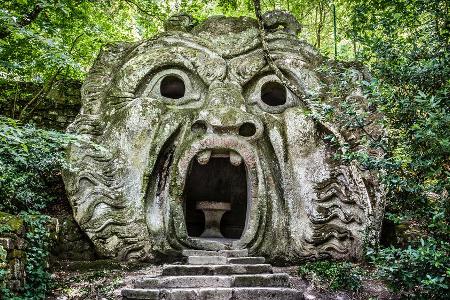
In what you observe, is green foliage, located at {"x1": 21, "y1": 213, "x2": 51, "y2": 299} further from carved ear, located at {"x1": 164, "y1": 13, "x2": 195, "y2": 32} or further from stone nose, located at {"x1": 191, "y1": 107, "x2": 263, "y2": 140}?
carved ear, located at {"x1": 164, "y1": 13, "x2": 195, "y2": 32}

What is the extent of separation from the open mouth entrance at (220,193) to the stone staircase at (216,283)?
218 centimetres

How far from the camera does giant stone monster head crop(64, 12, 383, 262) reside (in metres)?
6.15

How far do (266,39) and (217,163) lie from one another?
2.35 meters

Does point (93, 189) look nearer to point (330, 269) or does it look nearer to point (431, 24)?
point (330, 269)

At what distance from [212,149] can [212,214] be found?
5.10 feet

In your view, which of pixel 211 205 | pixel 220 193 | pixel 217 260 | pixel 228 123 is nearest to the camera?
pixel 217 260

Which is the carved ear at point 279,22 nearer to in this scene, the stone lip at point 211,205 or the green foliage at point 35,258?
the stone lip at point 211,205

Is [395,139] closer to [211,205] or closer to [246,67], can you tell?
[246,67]

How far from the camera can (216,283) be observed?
4809 millimetres

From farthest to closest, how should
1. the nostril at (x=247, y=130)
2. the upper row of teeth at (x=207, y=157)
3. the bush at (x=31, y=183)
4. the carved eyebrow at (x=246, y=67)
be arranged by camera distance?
the carved eyebrow at (x=246, y=67), the nostril at (x=247, y=130), the upper row of teeth at (x=207, y=157), the bush at (x=31, y=183)

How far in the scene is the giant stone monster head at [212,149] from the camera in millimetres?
6148

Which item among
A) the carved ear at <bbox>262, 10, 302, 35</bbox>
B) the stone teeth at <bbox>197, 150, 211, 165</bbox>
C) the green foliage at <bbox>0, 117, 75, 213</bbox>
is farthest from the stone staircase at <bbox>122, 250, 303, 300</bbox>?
the carved ear at <bbox>262, 10, 302, 35</bbox>

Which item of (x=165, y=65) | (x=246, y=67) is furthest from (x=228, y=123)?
(x=165, y=65)

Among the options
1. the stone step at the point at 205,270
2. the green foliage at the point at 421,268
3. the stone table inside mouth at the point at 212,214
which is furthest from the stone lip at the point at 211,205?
the green foliage at the point at 421,268
